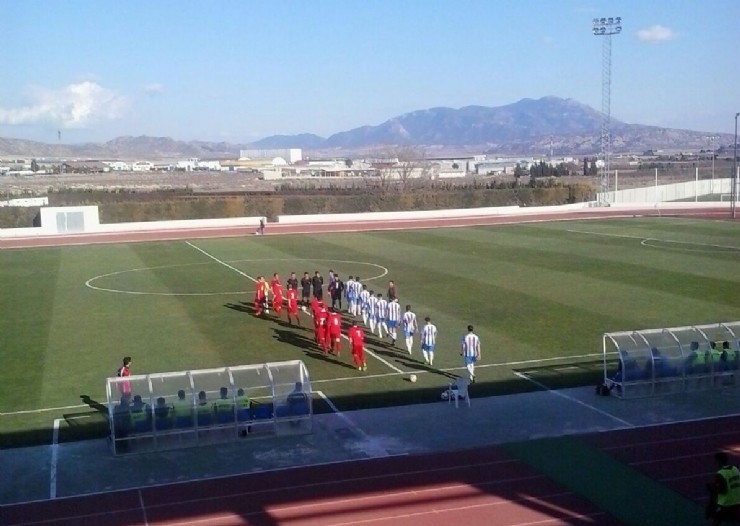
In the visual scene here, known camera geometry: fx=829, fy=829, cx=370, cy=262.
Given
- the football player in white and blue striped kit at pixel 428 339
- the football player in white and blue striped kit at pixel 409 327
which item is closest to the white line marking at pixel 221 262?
the football player in white and blue striped kit at pixel 409 327

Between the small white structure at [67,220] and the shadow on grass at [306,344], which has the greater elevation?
the small white structure at [67,220]

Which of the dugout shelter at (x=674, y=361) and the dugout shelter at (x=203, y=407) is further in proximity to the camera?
the dugout shelter at (x=674, y=361)

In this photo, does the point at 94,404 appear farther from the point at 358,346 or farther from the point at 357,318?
the point at 357,318

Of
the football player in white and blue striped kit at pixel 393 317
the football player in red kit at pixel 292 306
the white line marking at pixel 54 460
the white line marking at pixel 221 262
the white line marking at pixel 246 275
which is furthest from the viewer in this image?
the white line marking at pixel 221 262

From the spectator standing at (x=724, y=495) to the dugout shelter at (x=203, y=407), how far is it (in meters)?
7.21

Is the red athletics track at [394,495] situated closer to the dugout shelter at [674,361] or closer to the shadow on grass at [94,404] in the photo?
the dugout shelter at [674,361]

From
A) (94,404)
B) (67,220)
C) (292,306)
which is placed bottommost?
(94,404)

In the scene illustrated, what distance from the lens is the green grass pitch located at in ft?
58.4

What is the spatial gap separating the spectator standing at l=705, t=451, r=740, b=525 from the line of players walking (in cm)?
784

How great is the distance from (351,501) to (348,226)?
46101mm

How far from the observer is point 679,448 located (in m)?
13.4

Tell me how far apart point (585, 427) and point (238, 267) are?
958 inches

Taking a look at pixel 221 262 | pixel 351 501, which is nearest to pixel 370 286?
pixel 221 262

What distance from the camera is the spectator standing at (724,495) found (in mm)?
9500
